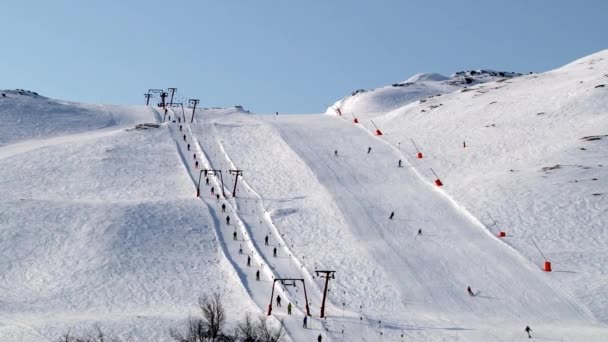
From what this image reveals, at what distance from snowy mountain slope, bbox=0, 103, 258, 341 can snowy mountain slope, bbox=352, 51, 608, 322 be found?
1789 cm

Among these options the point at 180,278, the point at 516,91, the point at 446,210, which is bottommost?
the point at 180,278

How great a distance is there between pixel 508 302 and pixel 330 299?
883 cm

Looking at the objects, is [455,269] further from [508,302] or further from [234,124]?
[234,124]

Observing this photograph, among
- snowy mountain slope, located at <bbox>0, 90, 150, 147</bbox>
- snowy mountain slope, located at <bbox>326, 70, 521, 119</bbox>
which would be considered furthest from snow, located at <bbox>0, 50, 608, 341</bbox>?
snowy mountain slope, located at <bbox>326, 70, 521, 119</bbox>

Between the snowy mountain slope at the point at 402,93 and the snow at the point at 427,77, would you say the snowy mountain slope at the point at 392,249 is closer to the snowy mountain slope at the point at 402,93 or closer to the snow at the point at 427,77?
the snowy mountain slope at the point at 402,93

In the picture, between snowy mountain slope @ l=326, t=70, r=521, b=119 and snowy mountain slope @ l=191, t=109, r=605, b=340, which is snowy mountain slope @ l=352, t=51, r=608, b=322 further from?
snowy mountain slope @ l=326, t=70, r=521, b=119

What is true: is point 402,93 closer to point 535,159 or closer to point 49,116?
Result: point 49,116

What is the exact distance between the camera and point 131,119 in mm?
93625

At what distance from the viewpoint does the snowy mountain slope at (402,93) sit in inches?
3898

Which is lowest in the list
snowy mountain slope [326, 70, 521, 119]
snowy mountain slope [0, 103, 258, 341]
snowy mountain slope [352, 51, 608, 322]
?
snowy mountain slope [0, 103, 258, 341]

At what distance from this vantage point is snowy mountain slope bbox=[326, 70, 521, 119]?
99000 millimetres

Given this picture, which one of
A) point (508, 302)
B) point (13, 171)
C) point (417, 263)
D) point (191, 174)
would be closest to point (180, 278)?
point (417, 263)

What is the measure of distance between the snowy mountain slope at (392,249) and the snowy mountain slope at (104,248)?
18.6 ft

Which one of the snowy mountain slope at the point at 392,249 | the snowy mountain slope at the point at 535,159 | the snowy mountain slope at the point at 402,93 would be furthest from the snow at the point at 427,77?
the snowy mountain slope at the point at 392,249
